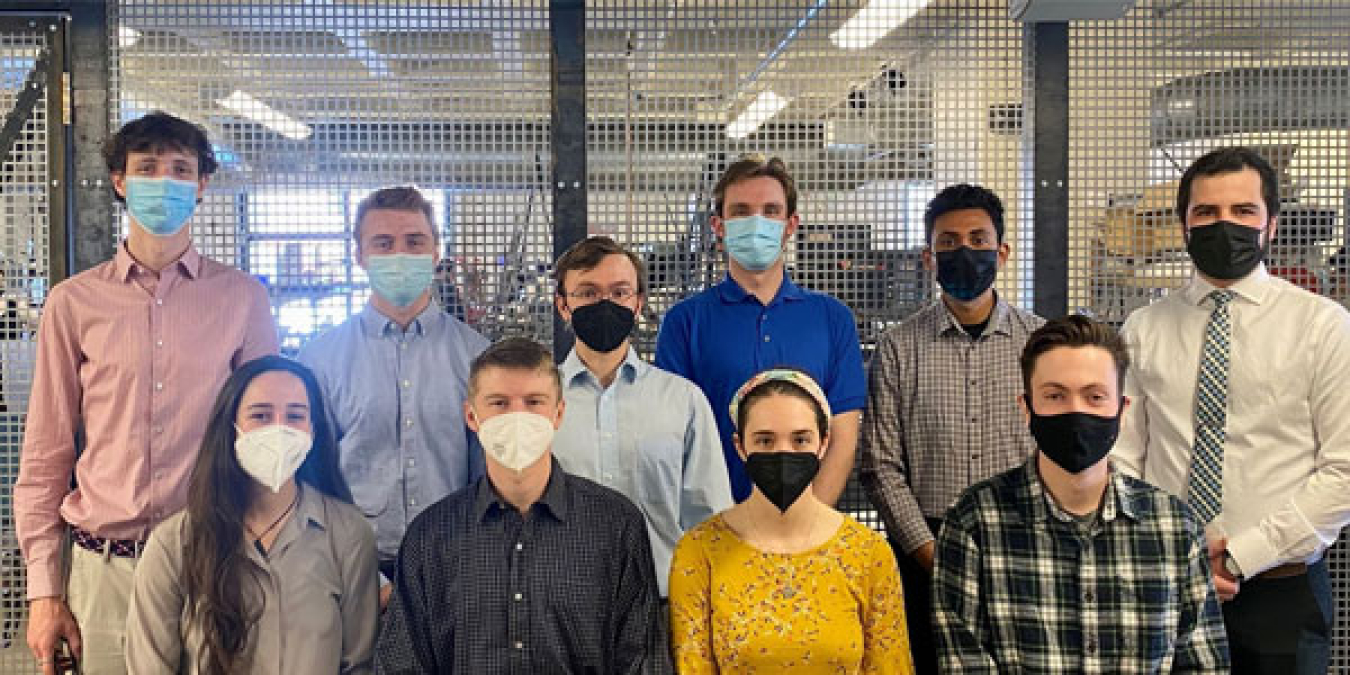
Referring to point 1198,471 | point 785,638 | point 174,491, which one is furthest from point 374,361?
point 1198,471

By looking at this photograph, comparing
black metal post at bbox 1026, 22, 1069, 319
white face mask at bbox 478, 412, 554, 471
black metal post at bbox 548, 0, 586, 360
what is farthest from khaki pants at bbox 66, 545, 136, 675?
black metal post at bbox 1026, 22, 1069, 319

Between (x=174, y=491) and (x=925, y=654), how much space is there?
2120 mm

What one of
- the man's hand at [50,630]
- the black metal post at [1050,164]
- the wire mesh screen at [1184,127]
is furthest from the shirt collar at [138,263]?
the wire mesh screen at [1184,127]

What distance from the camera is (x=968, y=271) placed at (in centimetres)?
334

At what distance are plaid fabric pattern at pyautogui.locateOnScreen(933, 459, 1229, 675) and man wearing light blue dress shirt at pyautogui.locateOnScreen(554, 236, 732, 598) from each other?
73 cm

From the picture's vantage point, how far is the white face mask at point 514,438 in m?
2.72

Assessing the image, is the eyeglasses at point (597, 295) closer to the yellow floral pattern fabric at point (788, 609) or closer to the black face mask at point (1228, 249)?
the yellow floral pattern fabric at point (788, 609)

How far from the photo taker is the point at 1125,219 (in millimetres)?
4348

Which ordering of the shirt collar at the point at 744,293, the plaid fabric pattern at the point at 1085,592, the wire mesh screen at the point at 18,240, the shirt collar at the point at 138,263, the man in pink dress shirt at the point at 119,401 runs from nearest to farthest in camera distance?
1. the plaid fabric pattern at the point at 1085,592
2. the man in pink dress shirt at the point at 119,401
3. the shirt collar at the point at 138,263
4. the shirt collar at the point at 744,293
5. the wire mesh screen at the point at 18,240

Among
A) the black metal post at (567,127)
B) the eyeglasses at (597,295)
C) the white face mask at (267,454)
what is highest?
the black metal post at (567,127)

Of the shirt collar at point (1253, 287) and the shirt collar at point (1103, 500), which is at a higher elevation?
the shirt collar at point (1253, 287)

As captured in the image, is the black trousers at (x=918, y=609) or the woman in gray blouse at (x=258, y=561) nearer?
the woman in gray blouse at (x=258, y=561)

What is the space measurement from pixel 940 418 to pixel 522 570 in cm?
133

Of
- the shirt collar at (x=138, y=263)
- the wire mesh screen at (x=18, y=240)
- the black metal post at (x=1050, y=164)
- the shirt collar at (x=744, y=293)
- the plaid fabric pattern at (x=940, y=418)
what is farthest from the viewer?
the black metal post at (x=1050, y=164)
